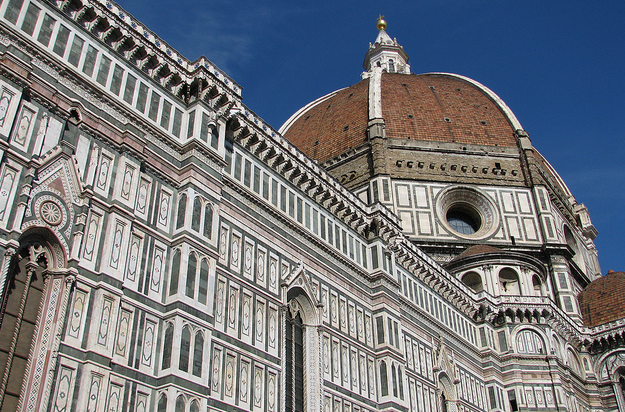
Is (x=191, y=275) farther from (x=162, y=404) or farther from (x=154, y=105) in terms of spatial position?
(x=154, y=105)

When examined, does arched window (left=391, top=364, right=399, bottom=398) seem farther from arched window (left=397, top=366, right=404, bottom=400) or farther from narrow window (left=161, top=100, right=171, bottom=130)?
narrow window (left=161, top=100, right=171, bottom=130)

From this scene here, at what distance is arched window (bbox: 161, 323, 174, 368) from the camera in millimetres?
16378

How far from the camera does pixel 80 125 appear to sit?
17062 mm

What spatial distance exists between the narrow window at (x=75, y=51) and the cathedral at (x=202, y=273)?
0.30 ft

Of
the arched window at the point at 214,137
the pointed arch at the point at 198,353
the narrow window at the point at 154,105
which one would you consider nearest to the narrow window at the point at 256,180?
the arched window at the point at 214,137

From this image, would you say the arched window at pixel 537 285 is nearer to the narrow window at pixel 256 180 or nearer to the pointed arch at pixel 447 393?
the pointed arch at pixel 447 393

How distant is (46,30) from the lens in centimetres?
1741

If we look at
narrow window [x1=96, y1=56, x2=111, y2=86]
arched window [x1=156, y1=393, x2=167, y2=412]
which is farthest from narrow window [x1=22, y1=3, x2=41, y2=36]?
arched window [x1=156, y1=393, x2=167, y2=412]

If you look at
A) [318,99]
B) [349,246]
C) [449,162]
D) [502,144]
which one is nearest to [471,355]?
[349,246]

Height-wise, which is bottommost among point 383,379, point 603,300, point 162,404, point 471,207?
point 162,404

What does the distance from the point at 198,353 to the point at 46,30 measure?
9128 millimetres

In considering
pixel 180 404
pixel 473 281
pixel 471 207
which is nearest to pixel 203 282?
pixel 180 404

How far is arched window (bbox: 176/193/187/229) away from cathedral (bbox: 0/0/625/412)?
4 cm

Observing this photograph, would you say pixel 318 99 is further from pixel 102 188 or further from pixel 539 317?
pixel 102 188
